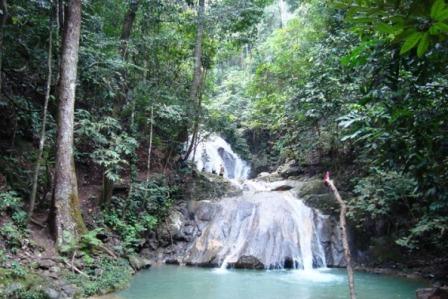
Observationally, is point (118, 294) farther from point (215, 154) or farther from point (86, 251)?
point (215, 154)

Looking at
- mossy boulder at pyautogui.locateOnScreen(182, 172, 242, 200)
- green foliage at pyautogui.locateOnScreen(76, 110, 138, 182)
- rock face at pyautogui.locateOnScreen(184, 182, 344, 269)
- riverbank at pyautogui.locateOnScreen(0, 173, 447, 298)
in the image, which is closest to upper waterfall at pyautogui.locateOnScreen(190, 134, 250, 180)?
riverbank at pyautogui.locateOnScreen(0, 173, 447, 298)

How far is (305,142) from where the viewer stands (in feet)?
48.5

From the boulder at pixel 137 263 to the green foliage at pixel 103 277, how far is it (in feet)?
2.70

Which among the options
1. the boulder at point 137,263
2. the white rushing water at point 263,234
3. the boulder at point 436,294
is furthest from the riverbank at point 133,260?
the boulder at point 436,294

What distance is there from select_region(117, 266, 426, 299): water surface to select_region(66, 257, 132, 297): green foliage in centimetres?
23

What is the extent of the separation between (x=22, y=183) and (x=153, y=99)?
15.1 ft

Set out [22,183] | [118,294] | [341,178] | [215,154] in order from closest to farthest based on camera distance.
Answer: [118,294] → [22,183] → [341,178] → [215,154]

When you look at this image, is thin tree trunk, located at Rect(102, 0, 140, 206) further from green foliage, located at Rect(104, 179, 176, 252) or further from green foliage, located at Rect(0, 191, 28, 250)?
green foliage, located at Rect(0, 191, 28, 250)

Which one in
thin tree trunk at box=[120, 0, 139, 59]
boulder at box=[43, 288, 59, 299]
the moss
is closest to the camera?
boulder at box=[43, 288, 59, 299]

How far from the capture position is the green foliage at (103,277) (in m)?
6.80

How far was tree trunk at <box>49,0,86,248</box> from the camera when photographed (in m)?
7.76

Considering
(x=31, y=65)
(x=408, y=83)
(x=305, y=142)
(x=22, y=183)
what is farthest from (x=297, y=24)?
(x=408, y=83)

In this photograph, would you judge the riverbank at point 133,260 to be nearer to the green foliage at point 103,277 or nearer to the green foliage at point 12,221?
the green foliage at point 103,277

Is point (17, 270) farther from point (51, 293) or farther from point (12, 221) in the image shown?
point (12, 221)
